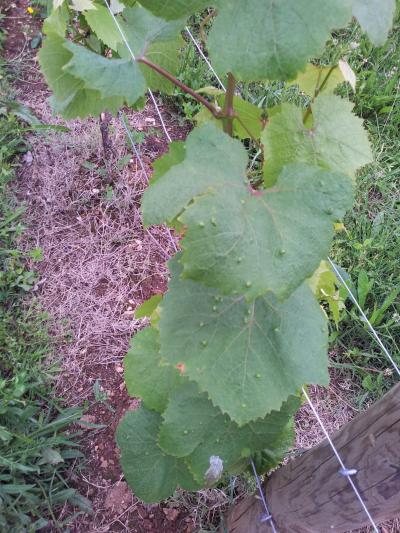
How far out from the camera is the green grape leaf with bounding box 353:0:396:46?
2.23 feet

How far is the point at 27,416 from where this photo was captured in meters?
A: 1.89

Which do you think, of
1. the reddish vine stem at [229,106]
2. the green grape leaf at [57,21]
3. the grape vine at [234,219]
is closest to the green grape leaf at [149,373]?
the grape vine at [234,219]

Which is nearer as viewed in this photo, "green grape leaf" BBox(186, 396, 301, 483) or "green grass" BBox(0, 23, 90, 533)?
"green grape leaf" BBox(186, 396, 301, 483)

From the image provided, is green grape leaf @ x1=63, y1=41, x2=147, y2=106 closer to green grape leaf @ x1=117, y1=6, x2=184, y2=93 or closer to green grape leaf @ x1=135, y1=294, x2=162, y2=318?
green grape leaf @ x1=117, y1=6, x2=184, y2=93

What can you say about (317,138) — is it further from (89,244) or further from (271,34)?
(89,244)

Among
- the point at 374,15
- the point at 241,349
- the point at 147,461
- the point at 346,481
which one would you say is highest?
the point at 374,15

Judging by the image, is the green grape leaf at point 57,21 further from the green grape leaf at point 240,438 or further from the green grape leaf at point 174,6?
the green grape leaf at point 240,438

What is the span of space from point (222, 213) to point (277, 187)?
0.39 feet

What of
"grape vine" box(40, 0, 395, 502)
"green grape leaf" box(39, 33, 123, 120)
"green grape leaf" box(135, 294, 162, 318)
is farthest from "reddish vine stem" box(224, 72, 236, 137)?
"green grape leaf" box(135, 294, 162, 318)

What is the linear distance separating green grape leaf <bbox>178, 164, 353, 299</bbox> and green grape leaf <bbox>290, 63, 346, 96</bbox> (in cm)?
36

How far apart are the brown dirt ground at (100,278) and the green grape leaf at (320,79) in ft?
3.73

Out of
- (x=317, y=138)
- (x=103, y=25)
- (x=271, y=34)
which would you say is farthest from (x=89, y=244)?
(x=271, y=34)

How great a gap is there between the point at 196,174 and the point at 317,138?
27 centimetres

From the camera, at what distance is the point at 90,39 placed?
6.73 ft
